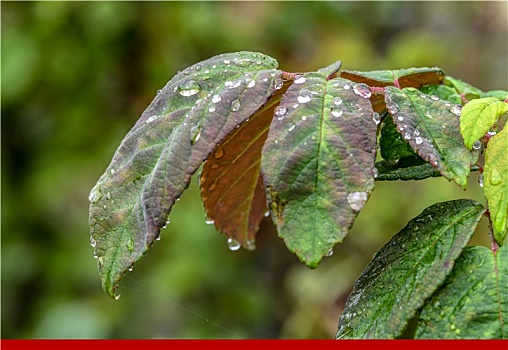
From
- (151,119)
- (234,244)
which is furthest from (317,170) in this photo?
(234,244)

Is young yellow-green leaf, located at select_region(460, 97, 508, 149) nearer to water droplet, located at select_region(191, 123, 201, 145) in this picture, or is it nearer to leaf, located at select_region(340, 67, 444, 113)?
leaf, located at select_region(340, 67, 444, 113)

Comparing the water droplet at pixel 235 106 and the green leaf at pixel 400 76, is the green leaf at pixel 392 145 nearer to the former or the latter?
the green leaf at pixel 400 76

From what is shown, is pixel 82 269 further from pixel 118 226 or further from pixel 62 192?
pixel 118 226

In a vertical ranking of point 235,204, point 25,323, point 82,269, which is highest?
point 235,204

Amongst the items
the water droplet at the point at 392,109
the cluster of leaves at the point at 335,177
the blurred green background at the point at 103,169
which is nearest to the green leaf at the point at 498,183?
the cluster of leaves at the point at 335,177

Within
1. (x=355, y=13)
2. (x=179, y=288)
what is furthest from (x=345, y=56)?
(x=179, y=288)

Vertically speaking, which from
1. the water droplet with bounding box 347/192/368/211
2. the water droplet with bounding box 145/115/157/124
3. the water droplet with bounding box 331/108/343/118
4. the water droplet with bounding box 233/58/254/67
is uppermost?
the water droplet with bounding box 233/58/254/67

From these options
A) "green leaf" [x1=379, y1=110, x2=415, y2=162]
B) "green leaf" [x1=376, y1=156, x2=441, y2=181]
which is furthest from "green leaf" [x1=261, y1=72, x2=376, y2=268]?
"green leaf" [x1=379, y1=110, x2=415, y2=162]
